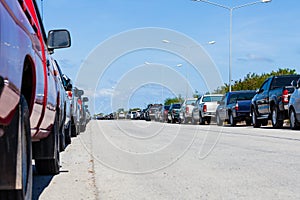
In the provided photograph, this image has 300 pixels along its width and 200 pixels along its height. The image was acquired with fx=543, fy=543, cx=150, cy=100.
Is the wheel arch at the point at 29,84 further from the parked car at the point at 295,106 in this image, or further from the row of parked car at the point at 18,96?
the parked car at the point at 295,106

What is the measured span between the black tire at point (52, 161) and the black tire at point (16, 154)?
299 centimetres

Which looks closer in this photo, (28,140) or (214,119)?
(28,140)

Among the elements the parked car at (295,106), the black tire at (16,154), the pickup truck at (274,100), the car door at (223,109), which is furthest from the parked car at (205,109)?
the black tire at (16,154)

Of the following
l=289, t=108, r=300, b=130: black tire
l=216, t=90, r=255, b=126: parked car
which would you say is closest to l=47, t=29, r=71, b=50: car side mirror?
l=289, t=108, r=300, b=130: black tire

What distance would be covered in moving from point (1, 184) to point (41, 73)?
2152mm

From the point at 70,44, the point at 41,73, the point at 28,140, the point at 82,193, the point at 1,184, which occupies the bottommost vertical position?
the point at 82,193

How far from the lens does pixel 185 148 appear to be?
1261cm

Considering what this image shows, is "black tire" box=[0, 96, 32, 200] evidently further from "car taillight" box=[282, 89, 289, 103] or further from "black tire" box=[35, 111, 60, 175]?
"car taillight" box=[282, 89, 289, 103]

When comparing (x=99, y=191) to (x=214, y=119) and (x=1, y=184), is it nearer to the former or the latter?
(x=1, y=184)

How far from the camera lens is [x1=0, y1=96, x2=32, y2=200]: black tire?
11.9 feet

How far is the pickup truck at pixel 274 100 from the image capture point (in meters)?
20.3

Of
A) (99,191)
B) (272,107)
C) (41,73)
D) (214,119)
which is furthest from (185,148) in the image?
(214,119)

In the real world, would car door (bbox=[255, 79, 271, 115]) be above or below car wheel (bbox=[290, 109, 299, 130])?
above

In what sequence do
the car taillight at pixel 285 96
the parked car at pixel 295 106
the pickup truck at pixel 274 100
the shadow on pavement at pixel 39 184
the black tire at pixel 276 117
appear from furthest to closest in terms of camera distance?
the black tire at pixel 276 117, the pickup truck at pixel 274 100, the car taillight at pixel 285 96, the parked car at pixel 295 106, the shadow on pavement at pixel 39 184
